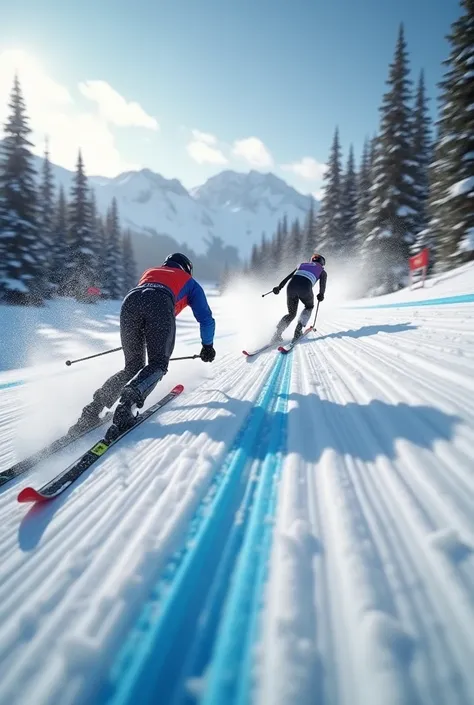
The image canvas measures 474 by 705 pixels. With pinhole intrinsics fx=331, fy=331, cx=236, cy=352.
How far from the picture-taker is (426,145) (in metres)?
26.6

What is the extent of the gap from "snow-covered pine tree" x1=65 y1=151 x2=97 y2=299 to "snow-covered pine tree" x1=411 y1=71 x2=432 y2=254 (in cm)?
2600

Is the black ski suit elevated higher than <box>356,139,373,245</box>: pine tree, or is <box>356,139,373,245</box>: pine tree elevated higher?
<box>356,139,373,245</box>: pine tree

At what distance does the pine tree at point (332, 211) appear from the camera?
28.0m

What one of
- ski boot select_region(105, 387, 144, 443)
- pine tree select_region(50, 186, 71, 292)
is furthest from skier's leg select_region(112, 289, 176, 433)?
pine tree select_region(50, 186, 71, 292)

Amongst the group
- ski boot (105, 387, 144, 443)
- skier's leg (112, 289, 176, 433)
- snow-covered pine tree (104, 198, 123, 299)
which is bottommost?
ski boot (105, 387, 144, 443)

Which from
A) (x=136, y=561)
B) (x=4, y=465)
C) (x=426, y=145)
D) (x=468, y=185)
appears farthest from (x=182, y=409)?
(x=426, y=145)

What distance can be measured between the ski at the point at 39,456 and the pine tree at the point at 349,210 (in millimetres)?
26849

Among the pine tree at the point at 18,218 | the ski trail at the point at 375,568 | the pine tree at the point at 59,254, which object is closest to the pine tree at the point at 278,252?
the pine tree at the point at 59,254

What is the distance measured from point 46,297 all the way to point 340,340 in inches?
943

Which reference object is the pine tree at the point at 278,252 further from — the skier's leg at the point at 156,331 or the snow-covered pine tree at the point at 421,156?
the skier's leg at the point at 156,331

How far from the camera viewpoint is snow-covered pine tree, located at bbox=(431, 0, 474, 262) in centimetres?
1322

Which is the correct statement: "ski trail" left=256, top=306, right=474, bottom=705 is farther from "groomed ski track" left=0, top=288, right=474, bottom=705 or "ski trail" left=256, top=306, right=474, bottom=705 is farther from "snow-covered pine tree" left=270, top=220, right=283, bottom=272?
"snow-covered pine tree" left=270, top=220, right=283, bottom=272

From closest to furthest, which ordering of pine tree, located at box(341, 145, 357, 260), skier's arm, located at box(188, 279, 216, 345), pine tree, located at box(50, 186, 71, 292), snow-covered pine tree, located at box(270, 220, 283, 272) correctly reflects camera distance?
skier's arm, located at box(188, 279, 216, 345) < pine tree, located at box(341, 145, 357, 260) < pine tree, located at box(50, 186, 71, 292) < snow-covered pine tree, located at box(270, 220, 283, 272)

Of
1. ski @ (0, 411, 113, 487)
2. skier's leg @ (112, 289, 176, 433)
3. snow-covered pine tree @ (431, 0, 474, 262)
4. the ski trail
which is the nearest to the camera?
the ski trail
